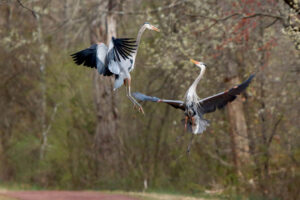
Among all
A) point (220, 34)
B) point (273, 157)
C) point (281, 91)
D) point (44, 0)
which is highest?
point (44, 0)

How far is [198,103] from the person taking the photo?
864 cm

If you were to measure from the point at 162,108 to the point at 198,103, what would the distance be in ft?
30.9

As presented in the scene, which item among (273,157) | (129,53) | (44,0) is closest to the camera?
(129,53)

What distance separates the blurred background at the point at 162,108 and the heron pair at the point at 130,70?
12.0 ft

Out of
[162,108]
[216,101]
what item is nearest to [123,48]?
[216,101]

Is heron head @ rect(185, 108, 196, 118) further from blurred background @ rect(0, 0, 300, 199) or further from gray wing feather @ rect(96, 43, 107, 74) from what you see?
blurred background @ rect(0, 0, 300, 199)

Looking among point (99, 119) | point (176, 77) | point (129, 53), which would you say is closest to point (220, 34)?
point (176, 77)

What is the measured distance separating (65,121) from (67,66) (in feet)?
5.92

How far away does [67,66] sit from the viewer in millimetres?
18297

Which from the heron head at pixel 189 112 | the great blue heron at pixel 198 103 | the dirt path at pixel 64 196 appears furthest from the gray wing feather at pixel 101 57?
the dirt path at pixel 64 196

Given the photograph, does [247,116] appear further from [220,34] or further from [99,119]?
[99,119]

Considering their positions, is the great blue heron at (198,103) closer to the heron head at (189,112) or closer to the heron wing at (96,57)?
the heron head at (189,112)

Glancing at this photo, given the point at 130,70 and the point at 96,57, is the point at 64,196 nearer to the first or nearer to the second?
the point at 96,57

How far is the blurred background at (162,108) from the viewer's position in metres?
14.4
